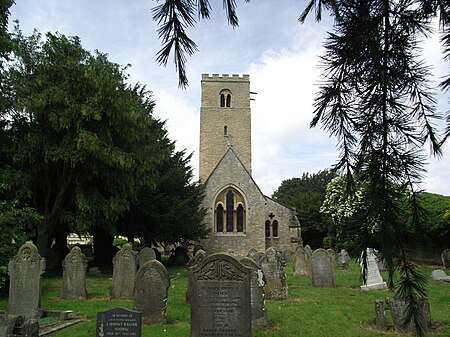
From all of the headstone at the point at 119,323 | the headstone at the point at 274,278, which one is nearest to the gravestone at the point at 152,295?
the headstone at the point at 119,323

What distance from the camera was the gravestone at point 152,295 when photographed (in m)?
8.28

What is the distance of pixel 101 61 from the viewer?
16.9m

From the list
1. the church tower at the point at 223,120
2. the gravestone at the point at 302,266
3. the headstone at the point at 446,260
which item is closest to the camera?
the gravestone at the point at 302,266

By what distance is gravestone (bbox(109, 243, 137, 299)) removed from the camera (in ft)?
37.6

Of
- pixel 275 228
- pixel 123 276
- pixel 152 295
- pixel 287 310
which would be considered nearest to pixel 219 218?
pixel 275 228

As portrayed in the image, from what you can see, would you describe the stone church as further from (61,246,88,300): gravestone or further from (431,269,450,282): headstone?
(61,246,88,300): gravestone

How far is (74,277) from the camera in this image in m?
11.4

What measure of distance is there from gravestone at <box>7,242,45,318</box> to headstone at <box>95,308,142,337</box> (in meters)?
3.69

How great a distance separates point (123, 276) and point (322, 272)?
6709mm

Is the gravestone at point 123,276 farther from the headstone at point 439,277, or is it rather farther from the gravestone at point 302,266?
the headstone at point 439,277

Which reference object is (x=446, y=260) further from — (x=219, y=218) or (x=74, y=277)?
(x=74, y=277)

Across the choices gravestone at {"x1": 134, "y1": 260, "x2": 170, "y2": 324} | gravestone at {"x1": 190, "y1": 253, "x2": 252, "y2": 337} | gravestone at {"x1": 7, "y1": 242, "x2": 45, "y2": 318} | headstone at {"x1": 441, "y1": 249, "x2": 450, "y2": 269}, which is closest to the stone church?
headstone at {"x1": 441, "y1": 249, "x2": 450, "y2": 269}

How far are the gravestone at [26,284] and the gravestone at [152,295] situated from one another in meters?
2.46

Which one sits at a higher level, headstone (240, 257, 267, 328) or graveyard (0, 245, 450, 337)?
headstone (240, 257, 267, 328)
